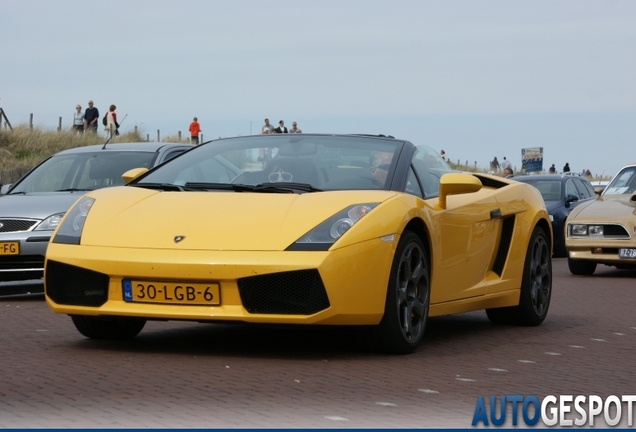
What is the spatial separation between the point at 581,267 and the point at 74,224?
11376 millimetres

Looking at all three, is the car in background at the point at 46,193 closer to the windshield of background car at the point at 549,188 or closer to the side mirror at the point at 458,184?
the side mirror at the point at 458,184

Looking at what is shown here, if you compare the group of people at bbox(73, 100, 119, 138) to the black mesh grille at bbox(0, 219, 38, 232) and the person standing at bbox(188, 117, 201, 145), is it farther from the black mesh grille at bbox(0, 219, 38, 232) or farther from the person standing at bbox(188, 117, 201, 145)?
the black mesh grille at bbox(0, 219, 38, 232)

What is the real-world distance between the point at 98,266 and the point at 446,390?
2120 millimetres

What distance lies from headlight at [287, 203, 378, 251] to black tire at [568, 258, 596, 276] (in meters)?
10.8

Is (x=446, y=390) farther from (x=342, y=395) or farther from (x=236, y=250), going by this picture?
(x=236, y=250)

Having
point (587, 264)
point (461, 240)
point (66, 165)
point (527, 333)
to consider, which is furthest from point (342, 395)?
point (587, 264)

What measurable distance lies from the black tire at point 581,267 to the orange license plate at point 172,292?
11.3 metres

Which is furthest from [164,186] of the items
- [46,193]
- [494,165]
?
[494,165]

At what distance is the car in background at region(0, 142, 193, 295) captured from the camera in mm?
11727

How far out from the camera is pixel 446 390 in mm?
6434

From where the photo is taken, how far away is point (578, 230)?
17.4 metres

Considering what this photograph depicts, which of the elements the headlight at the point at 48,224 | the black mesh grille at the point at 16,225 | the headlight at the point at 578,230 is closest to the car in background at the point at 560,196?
the headlight at the point at 578,230

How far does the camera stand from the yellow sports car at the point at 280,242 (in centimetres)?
705

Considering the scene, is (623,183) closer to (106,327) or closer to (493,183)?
(493,183)
